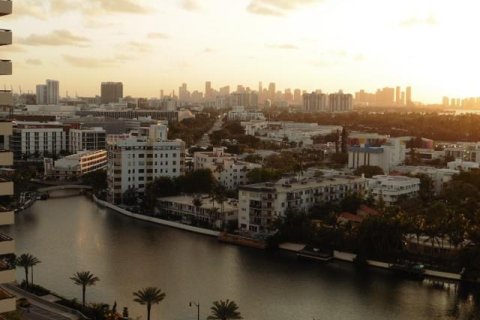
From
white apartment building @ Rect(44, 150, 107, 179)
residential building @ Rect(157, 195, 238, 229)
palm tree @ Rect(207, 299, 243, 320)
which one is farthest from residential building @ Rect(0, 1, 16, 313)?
white apartment building @ Rect(44, 150, 107, 179)

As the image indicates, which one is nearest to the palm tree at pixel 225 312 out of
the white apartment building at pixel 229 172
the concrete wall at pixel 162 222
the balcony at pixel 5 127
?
the balcony at pixel 5 127

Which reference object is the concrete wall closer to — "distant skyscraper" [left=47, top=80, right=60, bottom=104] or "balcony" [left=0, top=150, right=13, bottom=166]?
"balcony" [left=0, top=150, right=13, bottom=166]

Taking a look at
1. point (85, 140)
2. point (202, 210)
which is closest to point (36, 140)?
point (85, 140)

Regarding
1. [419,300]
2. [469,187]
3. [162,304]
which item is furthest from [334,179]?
[162,304]

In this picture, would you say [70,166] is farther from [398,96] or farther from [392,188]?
[398,96]

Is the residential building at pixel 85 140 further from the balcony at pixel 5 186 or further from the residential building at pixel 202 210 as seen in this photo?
the balcony at pixel 5 186

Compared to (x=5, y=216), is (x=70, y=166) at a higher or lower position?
lower

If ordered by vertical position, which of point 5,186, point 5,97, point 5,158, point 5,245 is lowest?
point 5,245
